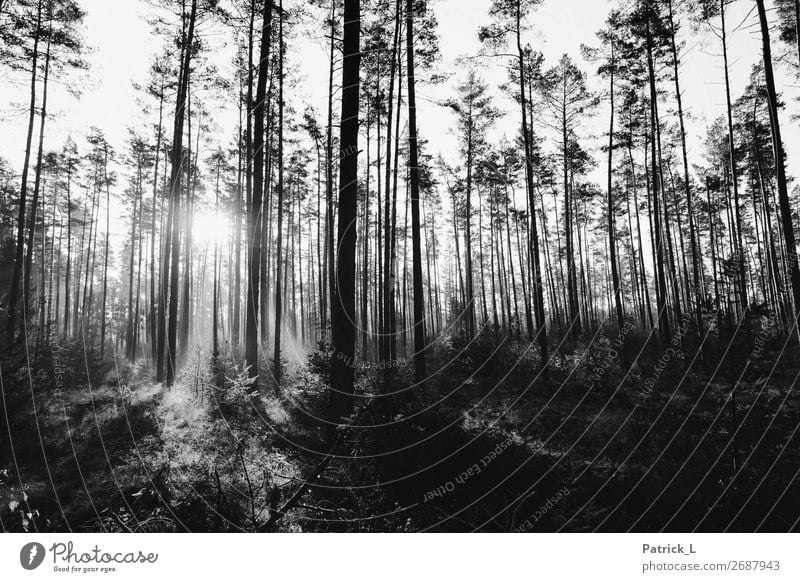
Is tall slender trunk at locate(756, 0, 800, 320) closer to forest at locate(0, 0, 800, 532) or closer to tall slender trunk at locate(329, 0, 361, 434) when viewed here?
forest at locate(0, 0, 800, 532)

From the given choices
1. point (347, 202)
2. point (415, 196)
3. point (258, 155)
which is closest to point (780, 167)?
point (415, 196)

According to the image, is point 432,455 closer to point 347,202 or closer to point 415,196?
point 347,202

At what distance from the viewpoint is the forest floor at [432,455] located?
4.24m

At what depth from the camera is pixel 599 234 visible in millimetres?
36312

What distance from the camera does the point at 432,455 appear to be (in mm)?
5902

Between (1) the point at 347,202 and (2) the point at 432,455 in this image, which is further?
(2) the point at 432,455

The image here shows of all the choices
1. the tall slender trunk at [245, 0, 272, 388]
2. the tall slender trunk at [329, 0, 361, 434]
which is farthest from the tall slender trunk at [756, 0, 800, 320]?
the tall slender trunk at [245, 0, 272, 388]


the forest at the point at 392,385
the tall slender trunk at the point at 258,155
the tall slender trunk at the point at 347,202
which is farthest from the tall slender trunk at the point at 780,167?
the tall slender trunk at the point at 258,155

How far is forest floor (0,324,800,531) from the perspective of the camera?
424 centimetres

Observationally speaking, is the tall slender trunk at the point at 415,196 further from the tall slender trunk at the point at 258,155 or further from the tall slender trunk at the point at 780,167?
the tall slender trunk at the point at 780,167
